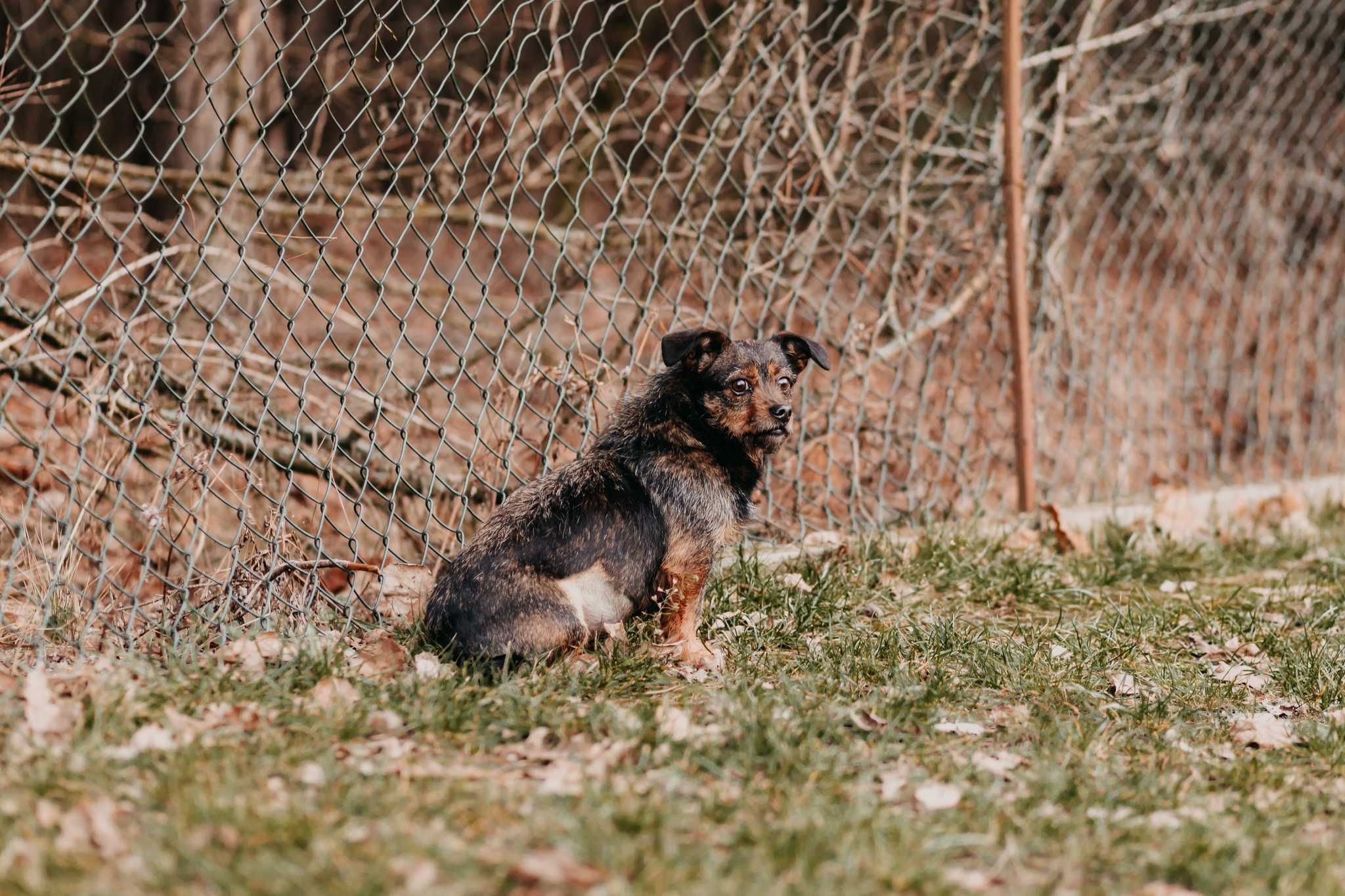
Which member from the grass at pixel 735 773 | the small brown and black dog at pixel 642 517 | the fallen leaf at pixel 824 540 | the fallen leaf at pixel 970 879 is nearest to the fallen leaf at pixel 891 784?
the grass at pixel 735 773

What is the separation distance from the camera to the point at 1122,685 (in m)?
4.18

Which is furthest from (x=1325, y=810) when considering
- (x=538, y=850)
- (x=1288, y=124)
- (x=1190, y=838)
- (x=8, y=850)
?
(x=1288, y=124)

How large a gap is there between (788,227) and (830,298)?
18.2 inches

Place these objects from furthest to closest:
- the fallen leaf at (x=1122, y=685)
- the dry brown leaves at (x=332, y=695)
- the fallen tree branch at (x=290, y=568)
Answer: the fallen tree branch at (x=290, y=568), the fallen leaf at (x=1122, y=685), the dry brown leaves at (x=332, y=695)

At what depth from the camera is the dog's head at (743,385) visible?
178 inches

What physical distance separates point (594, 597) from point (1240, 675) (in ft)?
7.65

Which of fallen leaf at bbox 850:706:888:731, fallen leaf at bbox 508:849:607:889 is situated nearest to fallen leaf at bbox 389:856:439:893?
fallen leaf at bbox 508:849:607:889

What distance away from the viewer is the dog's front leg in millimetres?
4285

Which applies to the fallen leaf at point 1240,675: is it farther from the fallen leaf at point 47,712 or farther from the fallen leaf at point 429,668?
the fallen leaf at point 47,712

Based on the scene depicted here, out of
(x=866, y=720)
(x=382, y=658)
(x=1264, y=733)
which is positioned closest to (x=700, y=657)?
(x=866, y=720)

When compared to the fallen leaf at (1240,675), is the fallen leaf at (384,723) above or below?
below

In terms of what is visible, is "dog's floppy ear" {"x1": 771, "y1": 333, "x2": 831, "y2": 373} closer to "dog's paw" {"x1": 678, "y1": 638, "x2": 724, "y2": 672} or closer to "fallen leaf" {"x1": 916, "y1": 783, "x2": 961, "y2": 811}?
"dog's paw" {"x1": 678, "y1": 638, "x2": 724, "y2": 672}

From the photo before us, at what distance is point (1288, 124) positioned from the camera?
8.97m

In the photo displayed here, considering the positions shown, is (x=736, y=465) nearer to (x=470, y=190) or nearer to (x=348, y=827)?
(x=348, y=827)
